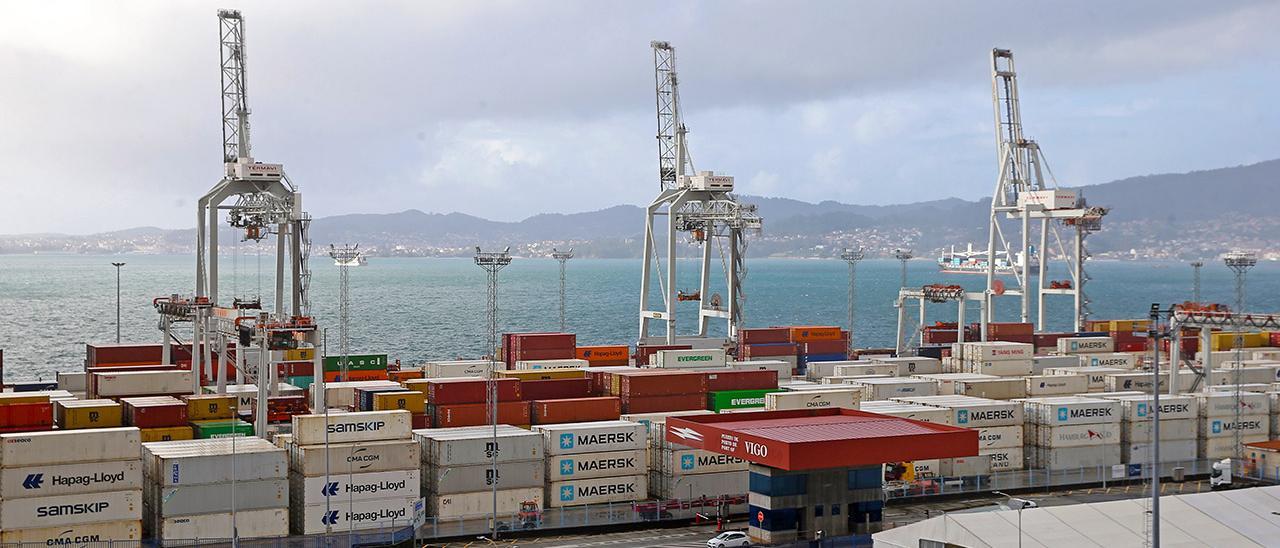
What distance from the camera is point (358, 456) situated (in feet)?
140

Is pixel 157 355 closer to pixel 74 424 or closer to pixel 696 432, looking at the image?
pixel 74 424

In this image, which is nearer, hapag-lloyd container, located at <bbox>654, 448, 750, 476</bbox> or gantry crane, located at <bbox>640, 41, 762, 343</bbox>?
hapag-lloyd container, located at <bbox>654, 448, 750, 476</bbox>

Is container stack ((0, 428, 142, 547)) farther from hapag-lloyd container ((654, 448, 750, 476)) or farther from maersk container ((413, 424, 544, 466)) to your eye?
hapag-lloyd container ((654, 448, 750, 476))

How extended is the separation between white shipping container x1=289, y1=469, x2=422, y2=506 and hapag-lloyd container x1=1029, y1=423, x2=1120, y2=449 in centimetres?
2719

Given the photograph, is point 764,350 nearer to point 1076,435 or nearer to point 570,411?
point 1076,435

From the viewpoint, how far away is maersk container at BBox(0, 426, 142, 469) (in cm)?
3850

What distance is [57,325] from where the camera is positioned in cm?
16312

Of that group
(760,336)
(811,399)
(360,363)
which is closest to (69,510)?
(811,399)

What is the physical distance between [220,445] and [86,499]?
442 centimetres

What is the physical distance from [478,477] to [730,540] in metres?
9.38

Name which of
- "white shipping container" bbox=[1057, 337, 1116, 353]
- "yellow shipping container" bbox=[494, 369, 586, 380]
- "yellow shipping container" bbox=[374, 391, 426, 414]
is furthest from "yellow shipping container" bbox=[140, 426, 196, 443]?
"white shipping container" bbox=[1057, 337, 1116, 353]

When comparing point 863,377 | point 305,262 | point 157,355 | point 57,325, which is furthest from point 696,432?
point 57,325

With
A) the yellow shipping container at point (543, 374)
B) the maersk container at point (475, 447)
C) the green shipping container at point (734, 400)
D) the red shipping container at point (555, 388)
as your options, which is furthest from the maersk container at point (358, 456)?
the green shipping container at point (734, 400)

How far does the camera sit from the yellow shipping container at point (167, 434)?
44.8 metres
